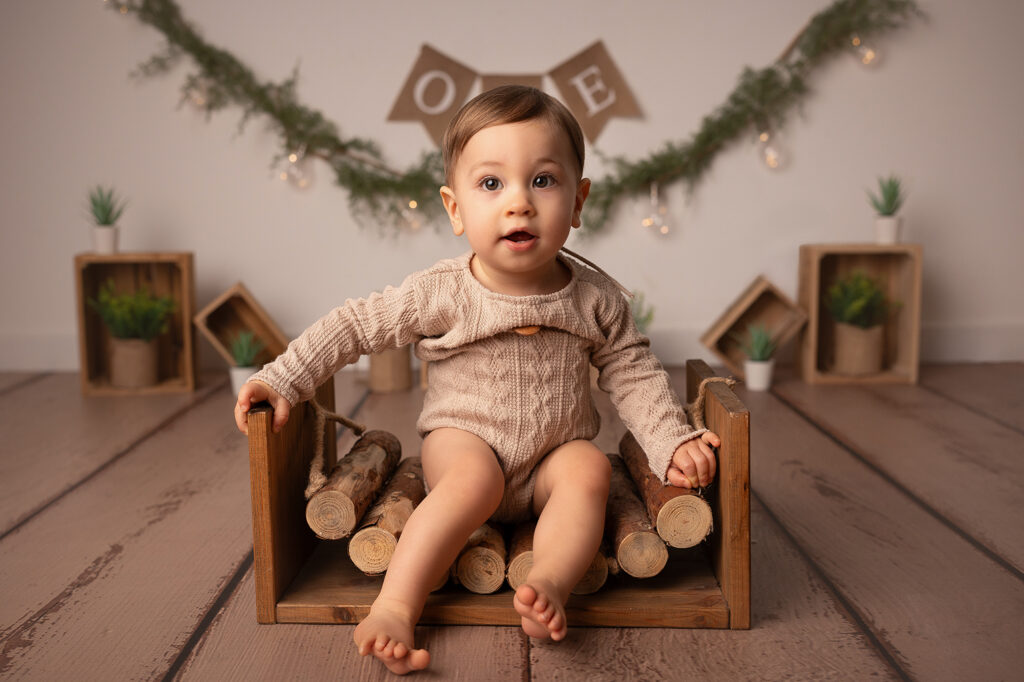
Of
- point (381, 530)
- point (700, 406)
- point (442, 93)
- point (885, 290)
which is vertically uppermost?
point (442, 93)

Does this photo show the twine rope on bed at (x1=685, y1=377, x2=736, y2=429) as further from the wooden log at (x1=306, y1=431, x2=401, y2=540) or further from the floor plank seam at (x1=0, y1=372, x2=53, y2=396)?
the floor plank seam at (x1=0, y1=372, x2=53, y2=396)

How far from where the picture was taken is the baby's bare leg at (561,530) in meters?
1.02

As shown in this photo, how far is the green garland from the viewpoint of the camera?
273 cm

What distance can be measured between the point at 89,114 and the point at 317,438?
1950 millimetres

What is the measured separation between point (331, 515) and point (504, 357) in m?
0.31

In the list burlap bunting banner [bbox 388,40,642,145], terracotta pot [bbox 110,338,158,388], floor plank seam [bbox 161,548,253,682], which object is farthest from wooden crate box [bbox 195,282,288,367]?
floor plank seam [bbox 161,548,253,682]

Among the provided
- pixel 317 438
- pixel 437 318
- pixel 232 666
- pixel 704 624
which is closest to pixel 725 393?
pixel 704 624

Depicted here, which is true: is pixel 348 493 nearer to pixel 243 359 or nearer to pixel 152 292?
pixel 243 359

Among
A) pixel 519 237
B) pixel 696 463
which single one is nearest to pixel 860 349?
pixel 696 463

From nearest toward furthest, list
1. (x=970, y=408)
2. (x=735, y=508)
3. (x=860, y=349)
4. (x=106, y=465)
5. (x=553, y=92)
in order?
(x=735, y=508) → (x=106, y=465) → (x=970, y=408) → (x=860, y=349) → (x=553, y=92)

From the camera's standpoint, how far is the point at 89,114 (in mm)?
2787

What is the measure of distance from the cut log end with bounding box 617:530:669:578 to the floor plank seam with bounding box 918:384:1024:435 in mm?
1279

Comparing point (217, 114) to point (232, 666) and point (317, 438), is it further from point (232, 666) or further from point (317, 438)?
point (232, 666)

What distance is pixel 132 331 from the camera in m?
2.62
